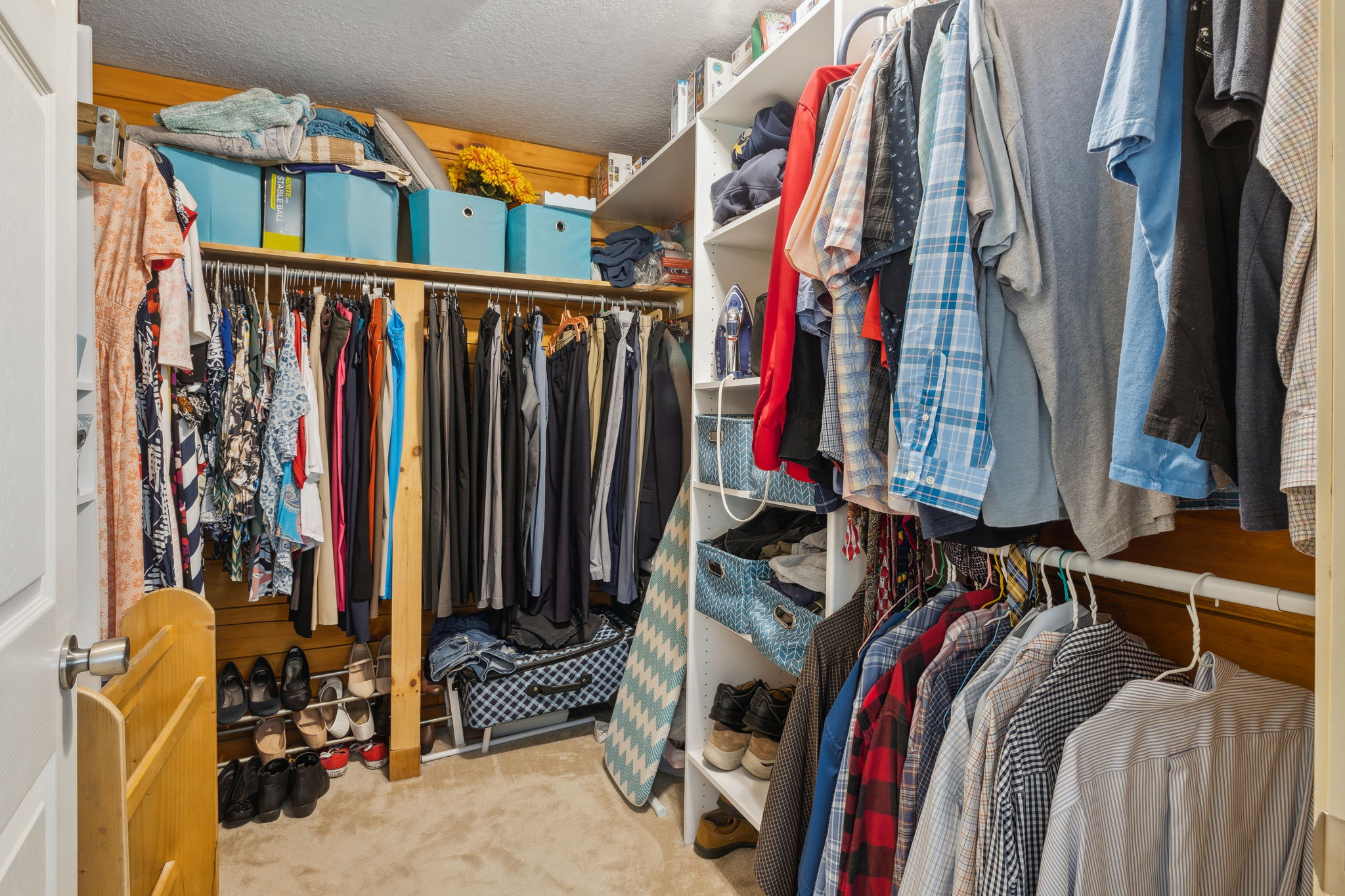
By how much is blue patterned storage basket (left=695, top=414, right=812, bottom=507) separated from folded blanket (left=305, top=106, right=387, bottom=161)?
1.48 meters

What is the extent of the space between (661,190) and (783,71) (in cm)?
100

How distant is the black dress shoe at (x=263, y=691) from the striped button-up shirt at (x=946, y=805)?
82.1 inches

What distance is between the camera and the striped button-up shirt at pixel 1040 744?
89 cm

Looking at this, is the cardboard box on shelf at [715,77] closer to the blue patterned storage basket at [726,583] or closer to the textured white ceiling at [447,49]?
the textured white ceiling at [447,49]

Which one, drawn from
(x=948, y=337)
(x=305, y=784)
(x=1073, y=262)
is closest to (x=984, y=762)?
(x=948, y=337)

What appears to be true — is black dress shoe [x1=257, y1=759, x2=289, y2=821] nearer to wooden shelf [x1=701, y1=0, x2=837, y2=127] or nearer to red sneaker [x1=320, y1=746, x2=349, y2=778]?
red sneaker [x1=320, y1=746, x2=349, y2=778]

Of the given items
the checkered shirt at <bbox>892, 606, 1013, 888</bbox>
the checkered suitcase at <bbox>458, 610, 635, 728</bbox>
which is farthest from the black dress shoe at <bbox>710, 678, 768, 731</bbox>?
the checkered shirt at <bbox>892, 606, 1013, 888</bbox>

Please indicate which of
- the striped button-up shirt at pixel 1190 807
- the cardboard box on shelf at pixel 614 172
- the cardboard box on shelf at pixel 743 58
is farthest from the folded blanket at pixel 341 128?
the striped button-up shirt at pixel 1190 807

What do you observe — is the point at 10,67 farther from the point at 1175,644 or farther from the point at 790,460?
the point at 1175,644

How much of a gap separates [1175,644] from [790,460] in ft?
2.24

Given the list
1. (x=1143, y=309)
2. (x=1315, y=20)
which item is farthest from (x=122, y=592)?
(x=1315, y=20)

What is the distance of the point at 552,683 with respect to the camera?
244 cm

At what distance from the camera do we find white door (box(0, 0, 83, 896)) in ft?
1.64

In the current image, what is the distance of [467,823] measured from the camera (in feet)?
6.65
